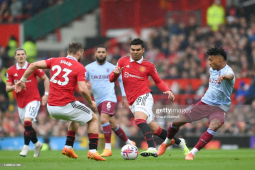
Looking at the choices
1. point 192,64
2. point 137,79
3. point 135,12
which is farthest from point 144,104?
point 135,12

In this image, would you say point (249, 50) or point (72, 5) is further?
point (72, 5)

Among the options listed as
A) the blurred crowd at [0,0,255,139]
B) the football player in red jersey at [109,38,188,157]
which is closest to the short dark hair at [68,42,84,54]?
the football player in red jersey at [109,38,188,157]

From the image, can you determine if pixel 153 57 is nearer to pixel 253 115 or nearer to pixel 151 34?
pixel 151 34

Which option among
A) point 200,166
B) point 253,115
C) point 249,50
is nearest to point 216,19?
point 249,50

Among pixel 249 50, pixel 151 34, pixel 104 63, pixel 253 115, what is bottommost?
pixel 253 115

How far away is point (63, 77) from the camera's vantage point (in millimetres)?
9672

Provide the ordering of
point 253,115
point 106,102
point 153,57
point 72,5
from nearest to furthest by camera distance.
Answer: point 106,102
point 253,115
point 153,57
point 72,5

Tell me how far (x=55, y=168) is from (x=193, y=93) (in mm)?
11214

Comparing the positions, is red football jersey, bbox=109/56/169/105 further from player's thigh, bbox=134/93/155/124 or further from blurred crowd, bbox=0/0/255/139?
blurred crowd, bbox=0/0/255/139

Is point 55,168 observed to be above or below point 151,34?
below

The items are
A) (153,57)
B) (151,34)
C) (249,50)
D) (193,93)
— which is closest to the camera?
(193,93)

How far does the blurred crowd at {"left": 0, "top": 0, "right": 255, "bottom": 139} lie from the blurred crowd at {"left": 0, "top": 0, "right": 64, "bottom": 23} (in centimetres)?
472

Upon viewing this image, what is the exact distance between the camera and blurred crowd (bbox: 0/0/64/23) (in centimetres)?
2731

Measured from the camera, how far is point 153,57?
23016mm
